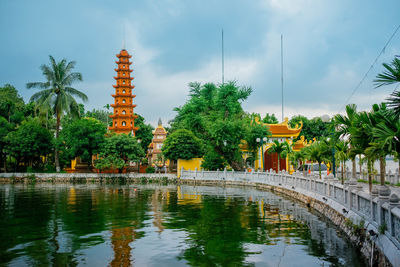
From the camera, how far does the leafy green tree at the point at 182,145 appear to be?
37125 mm

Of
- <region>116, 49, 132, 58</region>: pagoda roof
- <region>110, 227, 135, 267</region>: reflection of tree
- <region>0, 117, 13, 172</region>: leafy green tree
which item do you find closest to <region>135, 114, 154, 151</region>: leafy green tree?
<region>116, 49, 132, 58</region>: pagoda roof

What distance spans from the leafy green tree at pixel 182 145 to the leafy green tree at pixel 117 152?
3.85 metres

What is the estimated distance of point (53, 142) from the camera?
40.1 m

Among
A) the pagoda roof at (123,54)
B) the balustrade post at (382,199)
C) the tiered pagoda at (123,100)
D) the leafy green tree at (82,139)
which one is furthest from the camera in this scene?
the pagoda roof at (123,54)

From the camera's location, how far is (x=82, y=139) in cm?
3947

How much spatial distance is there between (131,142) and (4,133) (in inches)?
555

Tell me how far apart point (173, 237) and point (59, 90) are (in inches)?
1367

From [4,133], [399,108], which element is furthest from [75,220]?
[4,133]

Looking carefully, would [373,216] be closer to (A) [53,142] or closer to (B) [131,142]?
(B) [131,142]

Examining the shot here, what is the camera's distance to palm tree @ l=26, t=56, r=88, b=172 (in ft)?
132

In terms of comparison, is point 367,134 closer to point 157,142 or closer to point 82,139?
point 82,139

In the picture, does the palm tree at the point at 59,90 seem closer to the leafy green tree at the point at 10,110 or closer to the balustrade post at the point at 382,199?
the leafy green tree at the point at 10,110

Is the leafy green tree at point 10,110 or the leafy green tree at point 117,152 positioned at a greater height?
the leafy green tree at point 10,110

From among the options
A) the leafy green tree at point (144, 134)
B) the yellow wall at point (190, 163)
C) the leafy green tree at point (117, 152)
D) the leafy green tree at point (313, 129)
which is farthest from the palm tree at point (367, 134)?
the leafy green tree at point (144, 134)
